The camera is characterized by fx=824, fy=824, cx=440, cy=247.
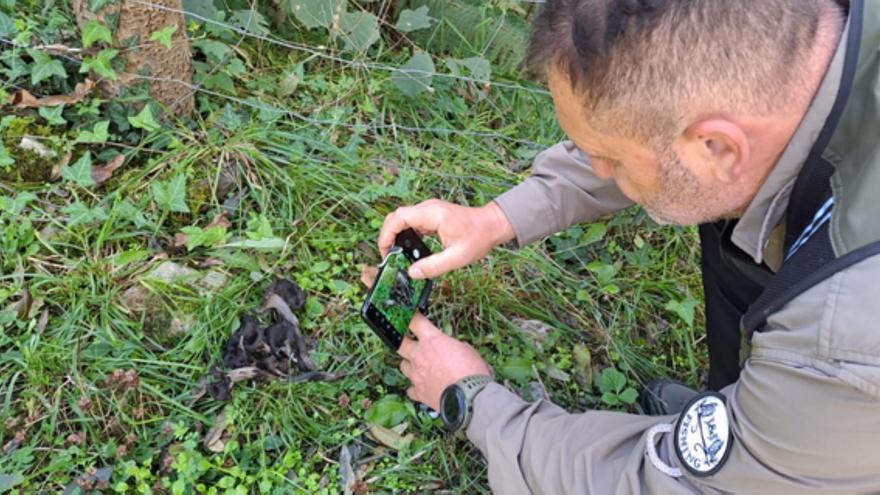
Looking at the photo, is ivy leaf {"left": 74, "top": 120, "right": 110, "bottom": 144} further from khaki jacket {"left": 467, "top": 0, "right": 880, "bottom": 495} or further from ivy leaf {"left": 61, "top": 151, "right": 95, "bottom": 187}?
khaki jacket {"left": 467, "top": 0, "right": 880, "bottom": 495}

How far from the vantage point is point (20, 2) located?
2959 millimetres

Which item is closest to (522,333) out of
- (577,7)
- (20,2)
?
(577,7)

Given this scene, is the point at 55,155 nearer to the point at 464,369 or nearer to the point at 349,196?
the point at 349,196

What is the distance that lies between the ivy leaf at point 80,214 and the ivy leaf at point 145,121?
0.33 metres

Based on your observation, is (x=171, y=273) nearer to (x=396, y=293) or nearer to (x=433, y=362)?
(x=396, y=293)

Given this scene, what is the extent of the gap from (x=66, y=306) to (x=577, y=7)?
1.67 meters

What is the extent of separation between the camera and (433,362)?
7.28ft

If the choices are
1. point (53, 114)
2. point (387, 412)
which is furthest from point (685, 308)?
point (53, 114)

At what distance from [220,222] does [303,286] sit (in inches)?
13.6

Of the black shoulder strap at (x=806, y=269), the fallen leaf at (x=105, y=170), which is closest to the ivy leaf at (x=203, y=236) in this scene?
the fallen leaf at (x=105, y=170)

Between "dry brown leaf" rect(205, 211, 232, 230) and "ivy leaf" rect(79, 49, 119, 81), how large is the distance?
547 millimetres

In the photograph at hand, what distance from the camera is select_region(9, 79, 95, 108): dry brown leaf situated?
267 centimetres

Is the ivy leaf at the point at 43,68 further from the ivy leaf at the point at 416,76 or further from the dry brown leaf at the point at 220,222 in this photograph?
the ivy leaf at the point at 416,76

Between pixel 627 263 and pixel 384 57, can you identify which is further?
pixel 384 57
